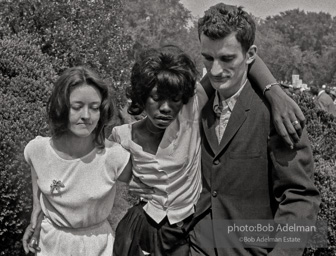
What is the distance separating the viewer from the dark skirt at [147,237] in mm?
2807

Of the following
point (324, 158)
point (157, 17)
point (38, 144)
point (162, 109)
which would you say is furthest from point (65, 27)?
point (157, 17)

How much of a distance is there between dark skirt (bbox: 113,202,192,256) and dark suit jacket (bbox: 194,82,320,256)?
0.13 meters

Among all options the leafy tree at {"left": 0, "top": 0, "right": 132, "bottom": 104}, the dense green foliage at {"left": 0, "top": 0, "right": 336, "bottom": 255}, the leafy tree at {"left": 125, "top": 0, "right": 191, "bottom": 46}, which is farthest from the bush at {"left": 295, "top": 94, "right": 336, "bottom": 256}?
the leafy tree at {"left": 125, "top": 0, "right": 191, "bottom": 46}

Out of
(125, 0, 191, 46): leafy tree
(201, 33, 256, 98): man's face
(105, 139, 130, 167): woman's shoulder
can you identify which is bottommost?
(105, 139, 130, 167): woman's shoulder

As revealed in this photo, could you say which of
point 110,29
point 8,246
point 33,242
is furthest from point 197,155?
point 110,29

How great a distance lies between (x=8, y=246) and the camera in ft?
12.9

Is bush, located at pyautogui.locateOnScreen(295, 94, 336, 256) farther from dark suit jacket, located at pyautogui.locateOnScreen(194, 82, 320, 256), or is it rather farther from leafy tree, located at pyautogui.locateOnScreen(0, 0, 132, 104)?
leafy tree, located at pyautogui.locateOnScreen(0, 0, 132, 104)

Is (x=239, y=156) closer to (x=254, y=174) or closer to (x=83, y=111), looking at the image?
(x=254, y=174)

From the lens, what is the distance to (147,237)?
2873mm

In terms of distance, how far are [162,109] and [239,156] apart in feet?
1.68

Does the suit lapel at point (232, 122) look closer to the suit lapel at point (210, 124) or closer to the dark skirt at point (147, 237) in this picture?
the suit lapel at point (210, 124)

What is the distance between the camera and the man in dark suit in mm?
2469

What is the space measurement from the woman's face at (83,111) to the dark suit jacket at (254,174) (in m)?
0.67

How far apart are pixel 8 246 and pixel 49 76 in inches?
66.9
